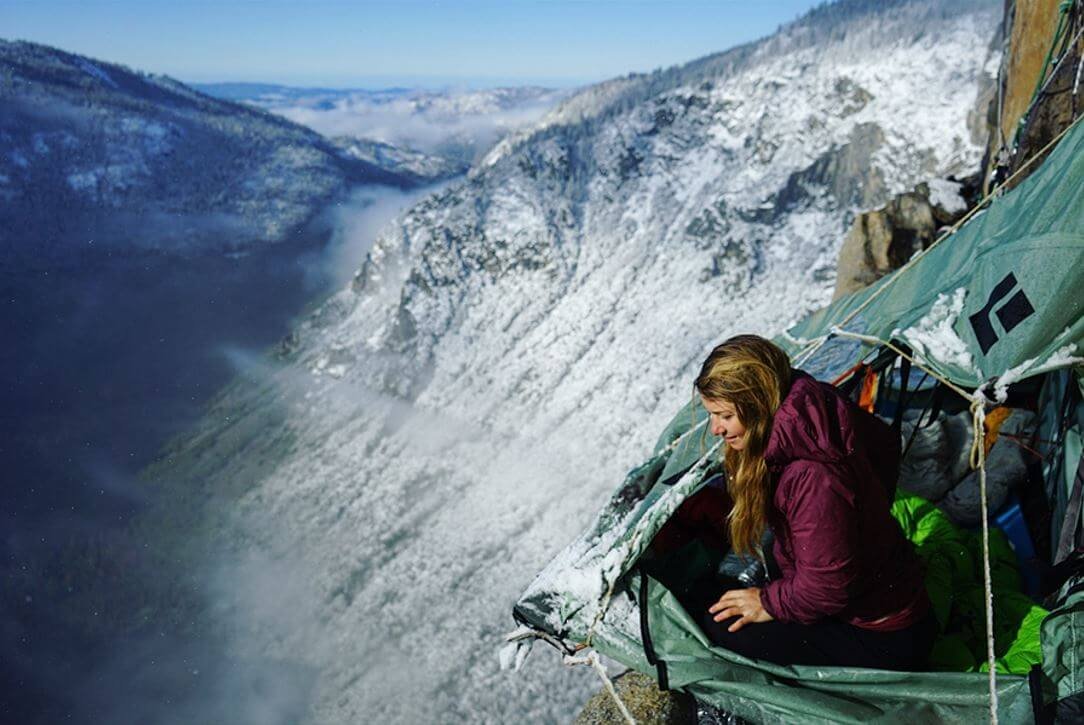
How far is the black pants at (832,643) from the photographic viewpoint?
137 inches

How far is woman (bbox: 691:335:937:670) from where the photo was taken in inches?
114

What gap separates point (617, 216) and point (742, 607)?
7062cm

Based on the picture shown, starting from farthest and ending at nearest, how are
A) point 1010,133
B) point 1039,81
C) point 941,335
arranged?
point 1010,133, point 1039,81, point 941,335

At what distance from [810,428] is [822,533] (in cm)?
52

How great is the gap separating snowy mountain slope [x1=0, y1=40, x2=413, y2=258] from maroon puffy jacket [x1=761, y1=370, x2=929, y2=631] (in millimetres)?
164562

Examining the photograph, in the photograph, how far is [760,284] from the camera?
56.6 m

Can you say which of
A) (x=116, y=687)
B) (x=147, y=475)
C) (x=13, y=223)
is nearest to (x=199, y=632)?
(x=116, y=687)

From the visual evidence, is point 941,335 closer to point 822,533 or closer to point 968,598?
point 968,598

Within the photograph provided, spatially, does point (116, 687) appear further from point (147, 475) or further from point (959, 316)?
point (959, 316)

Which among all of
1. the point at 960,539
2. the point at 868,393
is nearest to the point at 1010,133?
the point at 868,393

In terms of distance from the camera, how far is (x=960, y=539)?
16.5 feet

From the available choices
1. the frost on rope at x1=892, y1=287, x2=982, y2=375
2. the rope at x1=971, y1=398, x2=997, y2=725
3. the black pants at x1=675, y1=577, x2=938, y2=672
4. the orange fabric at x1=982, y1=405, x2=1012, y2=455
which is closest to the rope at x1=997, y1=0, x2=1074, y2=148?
the orange fabric at x1=982, y1=405, x2=1012, y2=455

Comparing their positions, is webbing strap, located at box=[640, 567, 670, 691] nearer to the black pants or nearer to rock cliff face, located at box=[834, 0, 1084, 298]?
the black pants

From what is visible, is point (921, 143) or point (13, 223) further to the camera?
point (13, 223)
